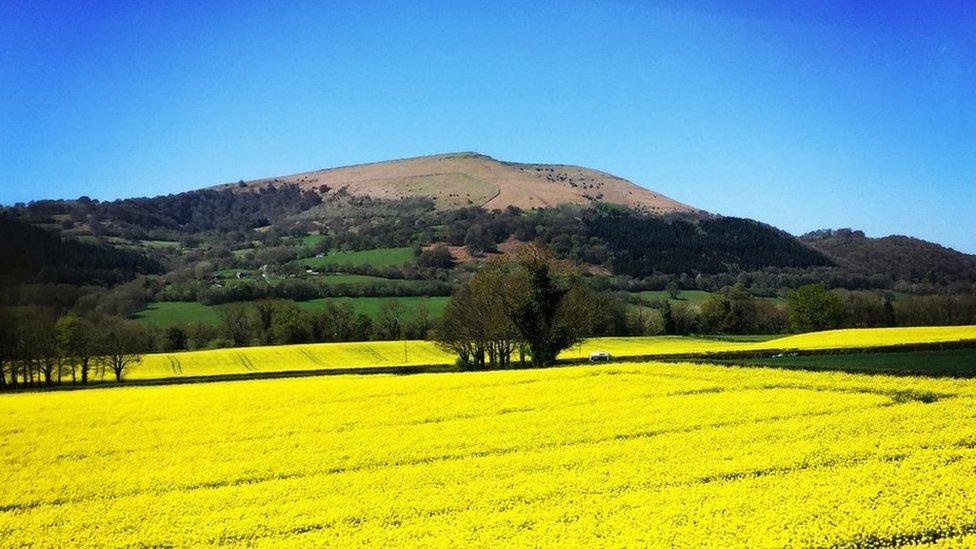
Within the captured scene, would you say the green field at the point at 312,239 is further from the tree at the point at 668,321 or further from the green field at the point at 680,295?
the tree at the point at 668,321

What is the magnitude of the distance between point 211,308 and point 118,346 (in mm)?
35122

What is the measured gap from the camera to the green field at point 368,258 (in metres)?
141

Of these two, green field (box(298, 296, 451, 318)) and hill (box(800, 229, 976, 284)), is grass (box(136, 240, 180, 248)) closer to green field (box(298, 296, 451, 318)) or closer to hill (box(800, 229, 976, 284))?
green field (box(298, 296, 451, 318))

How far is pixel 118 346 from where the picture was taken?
70.9 meters

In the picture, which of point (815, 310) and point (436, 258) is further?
point (436, 258)

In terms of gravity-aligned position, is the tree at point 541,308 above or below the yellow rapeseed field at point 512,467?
above

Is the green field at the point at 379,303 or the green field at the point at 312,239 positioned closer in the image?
the green field at the point at 379,303

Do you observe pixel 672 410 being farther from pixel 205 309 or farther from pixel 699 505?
pixel 205 309

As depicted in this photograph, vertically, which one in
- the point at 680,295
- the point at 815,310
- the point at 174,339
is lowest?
the point at 174,339

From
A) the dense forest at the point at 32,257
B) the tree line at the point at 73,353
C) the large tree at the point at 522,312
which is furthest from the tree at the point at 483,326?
the dense forest at the point at 32,257

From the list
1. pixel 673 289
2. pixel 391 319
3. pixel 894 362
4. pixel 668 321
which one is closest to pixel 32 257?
pixel 894 362

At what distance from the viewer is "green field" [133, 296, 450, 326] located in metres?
96.2

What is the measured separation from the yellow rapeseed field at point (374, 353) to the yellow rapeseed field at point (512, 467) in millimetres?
34032

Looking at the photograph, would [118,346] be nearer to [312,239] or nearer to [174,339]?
[174,339]
